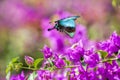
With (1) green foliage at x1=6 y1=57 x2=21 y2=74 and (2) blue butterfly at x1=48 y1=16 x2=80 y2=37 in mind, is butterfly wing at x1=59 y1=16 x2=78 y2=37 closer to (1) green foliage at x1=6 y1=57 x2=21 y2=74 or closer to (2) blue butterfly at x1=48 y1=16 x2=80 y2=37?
(2) blue butterfly at x1=48 y1=16 x2=80 y2=37

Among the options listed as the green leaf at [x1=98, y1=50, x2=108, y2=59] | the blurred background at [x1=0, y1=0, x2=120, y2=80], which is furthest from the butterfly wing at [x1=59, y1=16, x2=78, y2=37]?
the blurred background at [x1=0, y1=0, x2=120, y2=80]

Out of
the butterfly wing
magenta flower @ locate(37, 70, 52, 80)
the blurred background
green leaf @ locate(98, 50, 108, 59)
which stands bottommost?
magenta flower @ locate(37, 70, 52, 80)

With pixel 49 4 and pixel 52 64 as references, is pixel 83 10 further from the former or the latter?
pixel 52 64

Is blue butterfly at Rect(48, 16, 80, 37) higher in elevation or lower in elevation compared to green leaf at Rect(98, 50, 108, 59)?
higher

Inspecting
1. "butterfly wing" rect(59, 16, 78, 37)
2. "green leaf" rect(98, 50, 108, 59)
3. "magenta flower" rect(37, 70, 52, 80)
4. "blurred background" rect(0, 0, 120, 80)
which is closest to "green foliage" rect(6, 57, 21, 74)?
"magenta flower" rect(37, 70, 52, 80)

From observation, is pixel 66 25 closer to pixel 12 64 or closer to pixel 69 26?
pixel 69 26

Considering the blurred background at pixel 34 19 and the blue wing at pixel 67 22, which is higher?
the blurred background at pixel 34 19

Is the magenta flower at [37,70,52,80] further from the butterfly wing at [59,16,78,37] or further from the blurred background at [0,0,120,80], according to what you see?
the blurred background at [0,0,120,80]

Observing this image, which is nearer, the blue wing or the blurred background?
the blue wing

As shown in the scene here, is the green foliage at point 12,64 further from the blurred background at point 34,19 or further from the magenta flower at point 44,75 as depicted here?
the blurred background at point 34,19

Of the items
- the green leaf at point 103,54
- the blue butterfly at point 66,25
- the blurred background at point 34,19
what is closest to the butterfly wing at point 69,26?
the blue butterfly at point 66,25
